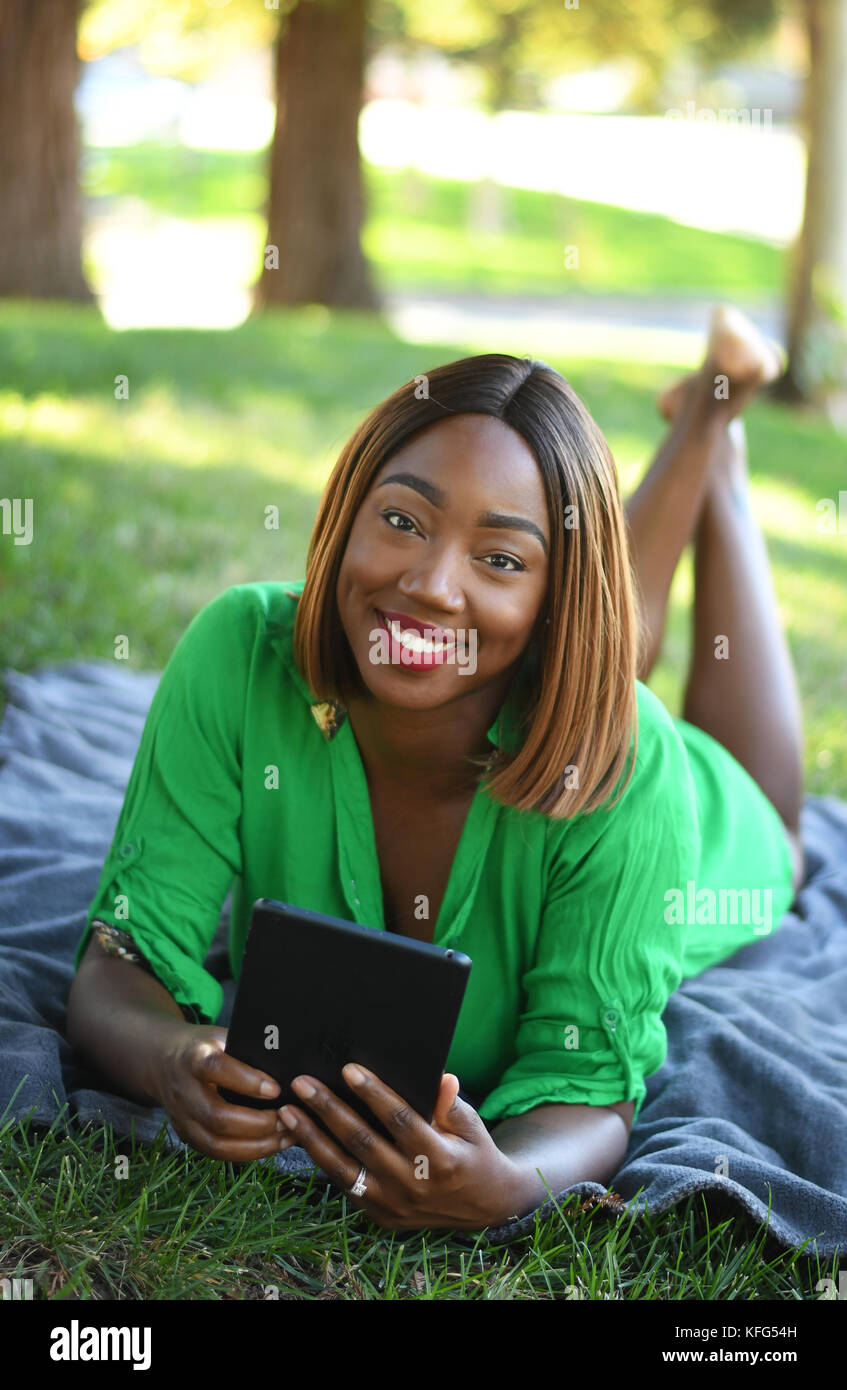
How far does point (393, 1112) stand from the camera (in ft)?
6.68

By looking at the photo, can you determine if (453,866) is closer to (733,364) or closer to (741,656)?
(741,656)

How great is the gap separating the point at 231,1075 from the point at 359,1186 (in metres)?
0.24

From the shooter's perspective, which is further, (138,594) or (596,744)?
(138,594)

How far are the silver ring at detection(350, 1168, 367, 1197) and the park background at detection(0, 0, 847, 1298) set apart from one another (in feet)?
0.43

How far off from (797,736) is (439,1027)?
2.07 meters

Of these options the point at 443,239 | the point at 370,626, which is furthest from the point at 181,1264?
the point at 443,239

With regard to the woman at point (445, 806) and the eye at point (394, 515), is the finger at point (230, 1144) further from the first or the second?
the eye at point (394, 515)

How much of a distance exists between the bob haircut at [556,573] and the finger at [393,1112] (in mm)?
532

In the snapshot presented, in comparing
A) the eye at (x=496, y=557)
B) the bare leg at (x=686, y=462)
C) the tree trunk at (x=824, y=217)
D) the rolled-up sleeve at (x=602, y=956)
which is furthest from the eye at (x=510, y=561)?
the tree trunk at (x=824, y=217)

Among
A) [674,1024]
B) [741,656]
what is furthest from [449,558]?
[741,656]

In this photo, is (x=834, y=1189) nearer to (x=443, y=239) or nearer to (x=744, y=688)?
(x=744, y=688)

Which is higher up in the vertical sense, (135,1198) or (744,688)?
Result: (744,688)

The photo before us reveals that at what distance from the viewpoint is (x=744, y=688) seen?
3803 mm

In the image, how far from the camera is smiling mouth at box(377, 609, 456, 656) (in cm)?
221
